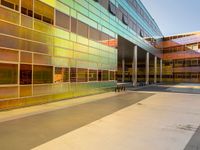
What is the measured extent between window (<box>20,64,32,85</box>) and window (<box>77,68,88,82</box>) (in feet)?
22.7

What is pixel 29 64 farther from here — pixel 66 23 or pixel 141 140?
pixel 141 140

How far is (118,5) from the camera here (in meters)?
31.5

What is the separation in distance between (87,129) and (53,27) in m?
10.5

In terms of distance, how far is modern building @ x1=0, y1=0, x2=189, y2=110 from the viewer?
13.1m

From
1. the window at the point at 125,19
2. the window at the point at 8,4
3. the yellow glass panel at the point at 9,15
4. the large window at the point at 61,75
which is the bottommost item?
the large window at the point at 61,75

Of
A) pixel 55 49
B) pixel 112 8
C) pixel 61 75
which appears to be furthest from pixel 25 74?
pixel 112 8

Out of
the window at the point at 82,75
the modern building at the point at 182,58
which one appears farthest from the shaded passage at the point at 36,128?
the modern building at the point at 182,58

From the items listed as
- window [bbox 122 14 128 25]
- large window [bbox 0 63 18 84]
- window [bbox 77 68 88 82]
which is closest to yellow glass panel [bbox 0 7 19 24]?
large window [bbox 0 63 18 84]

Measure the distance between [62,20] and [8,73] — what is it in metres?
7.23

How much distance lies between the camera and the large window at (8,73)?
Answer: 41.0 feet

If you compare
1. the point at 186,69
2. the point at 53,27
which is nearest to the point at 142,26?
the point at 186,69

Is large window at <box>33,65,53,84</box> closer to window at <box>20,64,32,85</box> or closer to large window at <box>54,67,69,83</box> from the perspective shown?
window at <box>20,64,32,85</box>

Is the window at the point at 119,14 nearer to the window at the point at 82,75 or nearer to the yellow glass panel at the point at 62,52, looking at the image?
the window at the point at 82,75

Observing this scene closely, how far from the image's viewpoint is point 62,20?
1828 cm
